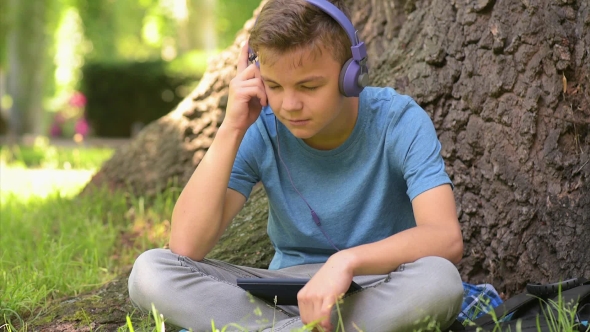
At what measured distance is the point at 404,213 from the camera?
9.11 ft

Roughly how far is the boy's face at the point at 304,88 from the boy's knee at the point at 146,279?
662 mm

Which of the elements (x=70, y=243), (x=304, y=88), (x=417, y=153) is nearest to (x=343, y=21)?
(x=304, y=88)

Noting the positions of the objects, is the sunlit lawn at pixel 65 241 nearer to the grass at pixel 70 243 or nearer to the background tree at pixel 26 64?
the grass at pixel 70 243

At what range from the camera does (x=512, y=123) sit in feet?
10.4

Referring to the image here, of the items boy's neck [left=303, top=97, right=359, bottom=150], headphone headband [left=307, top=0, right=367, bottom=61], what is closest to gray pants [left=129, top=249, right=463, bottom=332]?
boy's neck [left=303, top=97, right=359, bottom=150]

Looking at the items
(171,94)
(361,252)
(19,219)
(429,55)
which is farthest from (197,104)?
(171,94)

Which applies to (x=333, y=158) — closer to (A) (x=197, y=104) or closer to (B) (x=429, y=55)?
(B) (x=429, y=55)

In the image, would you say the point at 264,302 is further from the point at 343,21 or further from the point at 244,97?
the point at 343,21

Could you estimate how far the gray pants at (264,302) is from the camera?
86.6 inches

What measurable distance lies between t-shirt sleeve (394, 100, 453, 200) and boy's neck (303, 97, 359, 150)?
0.58 ft

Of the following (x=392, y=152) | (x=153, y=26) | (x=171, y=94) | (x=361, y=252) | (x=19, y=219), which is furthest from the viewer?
(x=153, y=26)

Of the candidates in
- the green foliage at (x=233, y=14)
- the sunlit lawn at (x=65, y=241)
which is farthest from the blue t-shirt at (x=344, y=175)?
the green foliage at (x=233, y=14)

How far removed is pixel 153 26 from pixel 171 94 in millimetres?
20053

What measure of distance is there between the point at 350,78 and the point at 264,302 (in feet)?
2.75
